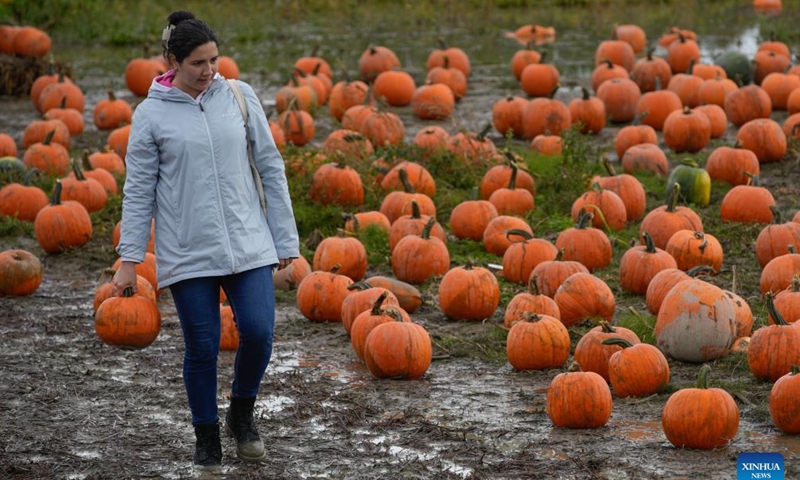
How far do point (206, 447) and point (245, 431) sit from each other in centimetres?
18

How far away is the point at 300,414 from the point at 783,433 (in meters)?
2.23

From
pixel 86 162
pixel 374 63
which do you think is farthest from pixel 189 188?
pixel 374 63

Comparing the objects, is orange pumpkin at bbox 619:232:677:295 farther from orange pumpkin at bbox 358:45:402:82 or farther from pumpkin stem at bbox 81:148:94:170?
orange pumpkin at bbox 358:45:402:82

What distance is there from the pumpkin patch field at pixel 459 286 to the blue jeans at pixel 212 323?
0.36 m

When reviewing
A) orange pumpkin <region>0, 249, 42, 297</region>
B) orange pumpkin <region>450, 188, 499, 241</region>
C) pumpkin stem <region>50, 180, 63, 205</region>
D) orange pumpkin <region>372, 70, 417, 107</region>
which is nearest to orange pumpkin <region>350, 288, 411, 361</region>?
orange pumpkin <region>450, 188, 499, 241</region>

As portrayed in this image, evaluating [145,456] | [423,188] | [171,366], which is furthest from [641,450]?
[423,188]

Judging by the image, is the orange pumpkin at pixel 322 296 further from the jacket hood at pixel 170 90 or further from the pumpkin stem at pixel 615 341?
the jacket hood at pixel 170 90

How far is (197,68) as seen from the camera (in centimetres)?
517

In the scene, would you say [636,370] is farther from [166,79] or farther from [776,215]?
[166,79]

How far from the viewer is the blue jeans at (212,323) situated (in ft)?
17.3

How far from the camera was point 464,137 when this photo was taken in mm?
10883

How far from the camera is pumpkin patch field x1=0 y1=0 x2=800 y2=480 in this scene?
561 cm

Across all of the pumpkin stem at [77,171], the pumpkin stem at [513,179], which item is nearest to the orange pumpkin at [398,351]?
the pumpkin stem at [513,179]

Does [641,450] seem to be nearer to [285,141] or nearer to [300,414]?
[300,414]
